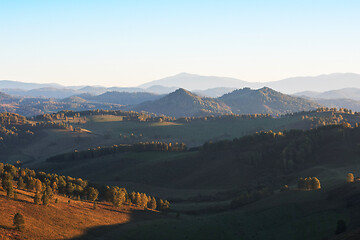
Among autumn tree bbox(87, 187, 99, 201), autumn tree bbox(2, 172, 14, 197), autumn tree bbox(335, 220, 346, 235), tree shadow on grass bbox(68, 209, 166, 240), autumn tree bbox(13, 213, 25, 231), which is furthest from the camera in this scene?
Answer: autumn tree bbox(87, 187, 99, 201)

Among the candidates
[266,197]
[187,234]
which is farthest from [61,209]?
[266,197]

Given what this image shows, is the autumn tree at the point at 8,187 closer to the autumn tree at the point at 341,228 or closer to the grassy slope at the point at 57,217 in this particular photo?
the grassy slope at the point at 57,217

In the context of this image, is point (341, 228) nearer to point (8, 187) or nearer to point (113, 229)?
point (113, 229)

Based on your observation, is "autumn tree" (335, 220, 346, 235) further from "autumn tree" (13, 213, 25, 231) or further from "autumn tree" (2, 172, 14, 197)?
"autumn tree" (2, 172, 14, 197)

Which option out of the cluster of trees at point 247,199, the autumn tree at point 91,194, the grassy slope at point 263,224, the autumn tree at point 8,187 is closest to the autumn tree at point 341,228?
the grassy slope at point 263,224

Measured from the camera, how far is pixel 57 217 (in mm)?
106188

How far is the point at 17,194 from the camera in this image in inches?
4594

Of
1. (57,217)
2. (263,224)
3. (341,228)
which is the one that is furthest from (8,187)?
(341,228)

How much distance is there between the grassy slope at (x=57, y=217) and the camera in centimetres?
8993

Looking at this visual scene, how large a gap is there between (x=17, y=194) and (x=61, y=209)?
15.6 meters

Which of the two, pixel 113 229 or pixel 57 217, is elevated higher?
pixel 57 217

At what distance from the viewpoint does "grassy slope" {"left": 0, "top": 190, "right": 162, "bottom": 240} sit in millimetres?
89925

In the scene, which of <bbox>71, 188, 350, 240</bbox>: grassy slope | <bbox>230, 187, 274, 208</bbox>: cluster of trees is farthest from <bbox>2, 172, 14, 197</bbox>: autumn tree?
<bbox>230, 187, 274, 208</bbox>: cluster of trees

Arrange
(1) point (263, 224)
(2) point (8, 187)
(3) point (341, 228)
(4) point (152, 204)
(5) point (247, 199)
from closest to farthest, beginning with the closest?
1. (3) point (341, 228)
2. (2) point (8, 187)
3. (1) point (263, 224)
4. (4) point (152, 204)
5. (5) point (247, 199)
